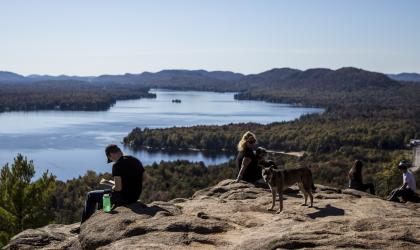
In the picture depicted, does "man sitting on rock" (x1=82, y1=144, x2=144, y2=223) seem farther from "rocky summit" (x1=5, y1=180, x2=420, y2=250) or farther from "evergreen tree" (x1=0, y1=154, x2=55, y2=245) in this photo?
"evergreen tree" (x1=0, y1=154, x2=55, y2=245)

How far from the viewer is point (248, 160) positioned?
13469 mm

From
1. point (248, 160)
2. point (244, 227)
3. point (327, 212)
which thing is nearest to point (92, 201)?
point (244, 227)

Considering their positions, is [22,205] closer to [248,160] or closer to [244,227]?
[248,160]

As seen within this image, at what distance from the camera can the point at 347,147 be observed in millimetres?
97438

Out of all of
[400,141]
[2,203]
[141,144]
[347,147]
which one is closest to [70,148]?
[141,144]

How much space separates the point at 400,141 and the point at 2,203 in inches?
3610

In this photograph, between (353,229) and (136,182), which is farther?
(136,182)

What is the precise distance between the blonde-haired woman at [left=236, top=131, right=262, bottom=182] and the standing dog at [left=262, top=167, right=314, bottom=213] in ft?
7.55

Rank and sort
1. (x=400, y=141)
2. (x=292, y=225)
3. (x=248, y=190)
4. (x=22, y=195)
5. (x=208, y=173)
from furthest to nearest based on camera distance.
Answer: (x=400, y=141)
(x=208, y=173)
(x=22, y=195)
(x=248, y=190)
(x=292, y=225)

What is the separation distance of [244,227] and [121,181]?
8.71 feet

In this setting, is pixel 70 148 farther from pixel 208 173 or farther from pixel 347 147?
pixel 347 147

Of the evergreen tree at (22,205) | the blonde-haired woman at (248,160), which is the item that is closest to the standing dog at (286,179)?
the blonde-haired woman at (248,160)

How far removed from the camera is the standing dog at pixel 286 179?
35.6ft

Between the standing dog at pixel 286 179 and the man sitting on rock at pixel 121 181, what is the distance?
255 centimetres
